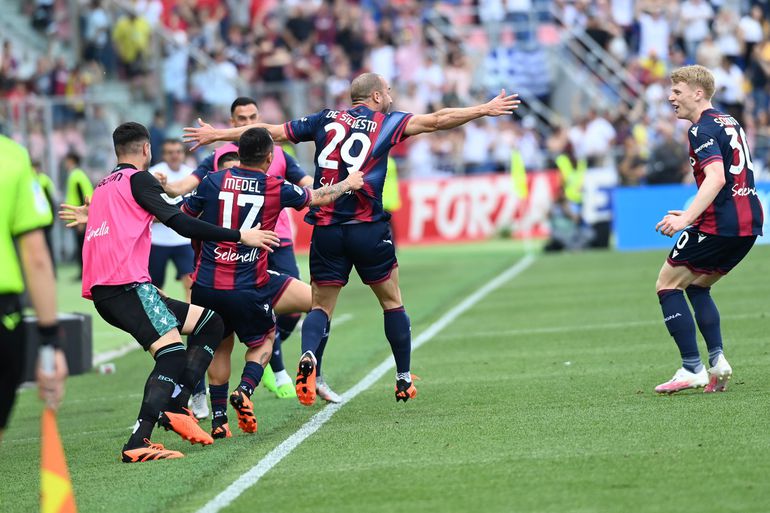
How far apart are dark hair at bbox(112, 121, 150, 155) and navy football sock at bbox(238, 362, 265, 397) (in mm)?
1588

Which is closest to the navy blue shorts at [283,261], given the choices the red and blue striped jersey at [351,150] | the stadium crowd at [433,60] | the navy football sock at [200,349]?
the red and blue striped jersey at [351,150]

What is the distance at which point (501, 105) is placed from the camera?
9.47m

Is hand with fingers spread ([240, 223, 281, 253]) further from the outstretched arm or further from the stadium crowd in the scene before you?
the stadium crowd

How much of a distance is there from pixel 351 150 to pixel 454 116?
2.44ft

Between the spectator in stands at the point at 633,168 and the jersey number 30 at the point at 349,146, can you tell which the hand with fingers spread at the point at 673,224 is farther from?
the spectator in stands at the point at 633,168

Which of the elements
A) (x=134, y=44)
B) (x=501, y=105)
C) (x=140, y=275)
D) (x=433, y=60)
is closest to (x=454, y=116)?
(x=501, y=105)

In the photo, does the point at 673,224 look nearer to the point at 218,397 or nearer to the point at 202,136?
the point at 218,397

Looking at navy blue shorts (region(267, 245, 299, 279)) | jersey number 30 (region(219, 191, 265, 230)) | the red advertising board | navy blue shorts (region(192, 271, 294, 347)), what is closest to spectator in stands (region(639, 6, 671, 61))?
the red advertising board

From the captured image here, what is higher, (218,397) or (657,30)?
(657,30)

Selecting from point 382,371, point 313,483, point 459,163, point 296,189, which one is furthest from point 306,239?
point 313,483

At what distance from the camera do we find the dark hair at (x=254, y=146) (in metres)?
8.77

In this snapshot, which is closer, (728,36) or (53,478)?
(53,478)

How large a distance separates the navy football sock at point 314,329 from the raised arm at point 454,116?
1.39 metres

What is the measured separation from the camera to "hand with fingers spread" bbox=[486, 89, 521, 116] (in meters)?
9.29
